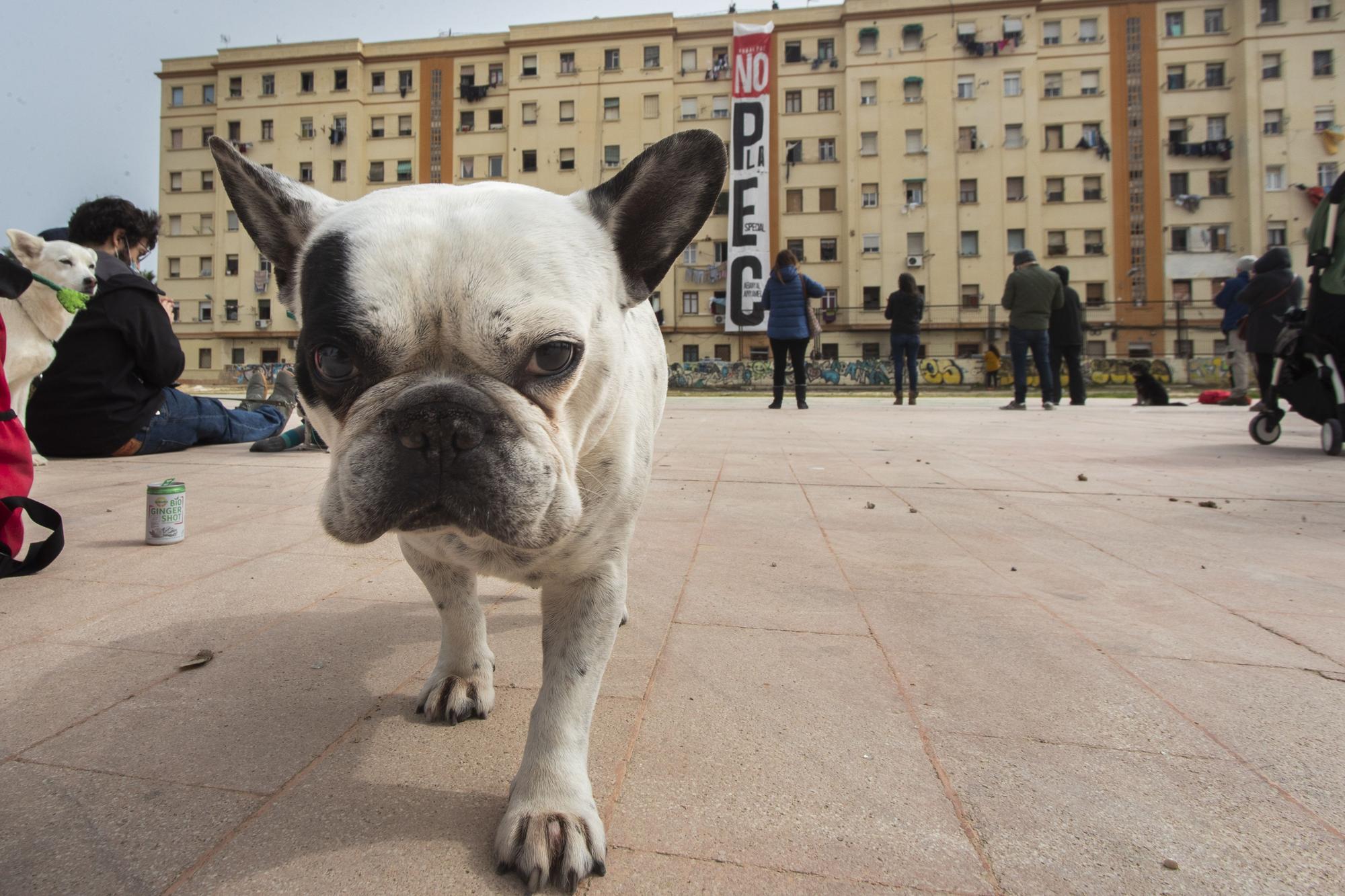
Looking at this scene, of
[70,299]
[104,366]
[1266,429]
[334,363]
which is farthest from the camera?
[1266,429]

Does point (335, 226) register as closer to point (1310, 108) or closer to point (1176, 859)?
point (1176, 859)

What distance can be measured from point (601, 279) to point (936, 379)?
44760mm

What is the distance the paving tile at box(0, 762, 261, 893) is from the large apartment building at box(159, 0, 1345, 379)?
1927 inches

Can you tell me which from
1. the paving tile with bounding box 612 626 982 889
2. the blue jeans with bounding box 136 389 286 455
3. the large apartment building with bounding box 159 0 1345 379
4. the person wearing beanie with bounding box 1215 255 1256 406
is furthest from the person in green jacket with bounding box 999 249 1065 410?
the large apartment building with bounding box 159 0 1345 379

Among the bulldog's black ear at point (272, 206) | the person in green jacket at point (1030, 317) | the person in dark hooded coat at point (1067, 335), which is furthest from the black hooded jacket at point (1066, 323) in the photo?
the bulldog's black ear at point (272, 206)

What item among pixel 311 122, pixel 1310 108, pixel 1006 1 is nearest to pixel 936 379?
pixel 1006 1

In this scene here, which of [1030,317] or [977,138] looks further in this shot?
[977,138]

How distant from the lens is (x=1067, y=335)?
557 inches

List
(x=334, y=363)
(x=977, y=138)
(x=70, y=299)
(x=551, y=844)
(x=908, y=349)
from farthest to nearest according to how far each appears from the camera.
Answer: (x=977, y=138) → (x=908, y=349) → (x=70, y=299) → (x=334, y=363) → (x=551, y=844)

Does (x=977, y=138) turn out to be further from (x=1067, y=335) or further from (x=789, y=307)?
(x=789, y=307)

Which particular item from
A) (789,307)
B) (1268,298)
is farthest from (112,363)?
(1268,298)

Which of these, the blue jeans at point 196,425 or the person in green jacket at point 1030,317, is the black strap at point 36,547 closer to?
the blue jeans at point 196,425

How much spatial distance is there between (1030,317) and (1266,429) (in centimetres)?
596

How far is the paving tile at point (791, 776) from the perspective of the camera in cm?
133
